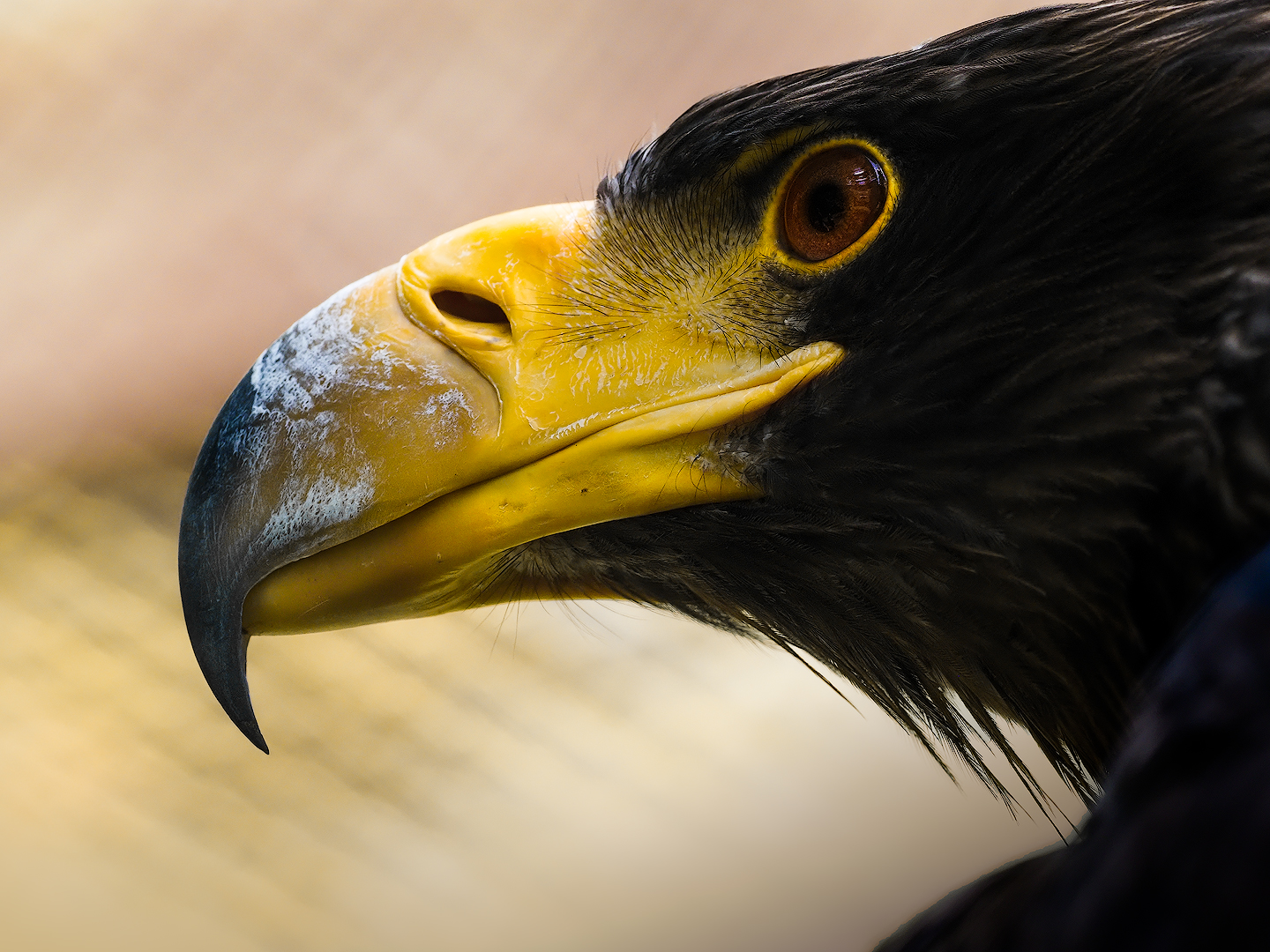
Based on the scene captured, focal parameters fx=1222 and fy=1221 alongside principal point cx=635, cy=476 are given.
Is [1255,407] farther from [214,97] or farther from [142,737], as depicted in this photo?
[142,737]

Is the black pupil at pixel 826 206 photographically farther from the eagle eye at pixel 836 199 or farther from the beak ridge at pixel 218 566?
the beak ridge at pixel 218 566

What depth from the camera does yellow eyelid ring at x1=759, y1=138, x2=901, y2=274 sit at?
1.19 meters

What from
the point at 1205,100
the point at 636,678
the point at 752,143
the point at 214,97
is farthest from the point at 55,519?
the point at 1205,100

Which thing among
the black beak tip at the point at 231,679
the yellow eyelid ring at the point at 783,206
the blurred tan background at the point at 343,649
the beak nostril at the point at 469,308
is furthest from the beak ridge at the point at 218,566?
the blurred tan background at the point at 343,649

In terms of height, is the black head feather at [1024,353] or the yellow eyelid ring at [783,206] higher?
the yellow eyelid ring at [783,206]

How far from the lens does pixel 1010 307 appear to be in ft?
3.80

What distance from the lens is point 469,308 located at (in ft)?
4.09

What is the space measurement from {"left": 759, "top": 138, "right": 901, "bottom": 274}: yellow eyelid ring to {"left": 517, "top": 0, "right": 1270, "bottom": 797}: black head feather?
1cm

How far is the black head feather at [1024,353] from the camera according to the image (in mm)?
1077

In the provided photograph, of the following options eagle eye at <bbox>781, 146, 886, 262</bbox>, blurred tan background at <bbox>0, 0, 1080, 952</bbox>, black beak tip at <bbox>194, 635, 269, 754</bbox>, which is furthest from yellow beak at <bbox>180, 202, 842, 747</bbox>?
blurred tan background at <bbox>0, 0, 1080, 952</bbox>

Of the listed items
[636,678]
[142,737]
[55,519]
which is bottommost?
[636,678]

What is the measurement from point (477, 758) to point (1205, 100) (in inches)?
129

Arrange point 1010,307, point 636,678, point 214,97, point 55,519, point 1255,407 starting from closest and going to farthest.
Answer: point 1255,407, point 1010,307, point 214,97, point 55,519, point 636,678

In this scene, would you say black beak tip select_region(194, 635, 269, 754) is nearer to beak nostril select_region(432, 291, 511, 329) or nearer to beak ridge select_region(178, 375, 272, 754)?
beak ridge select_region(178, 375, 272, 754)
